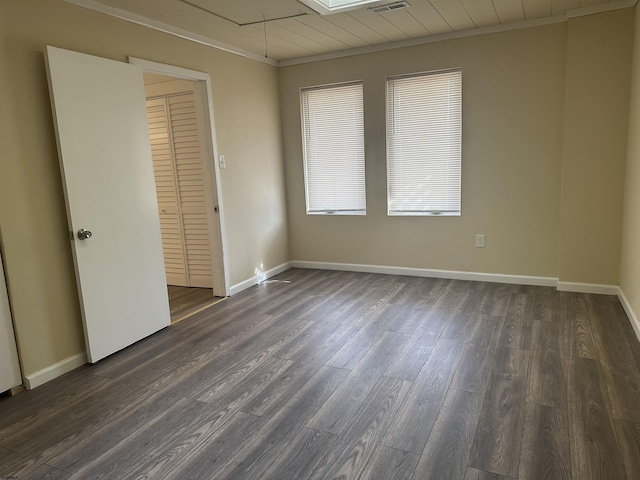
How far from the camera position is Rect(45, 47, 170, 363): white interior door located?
110 inches

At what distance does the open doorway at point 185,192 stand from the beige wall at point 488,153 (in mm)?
1431

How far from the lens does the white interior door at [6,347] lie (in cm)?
257

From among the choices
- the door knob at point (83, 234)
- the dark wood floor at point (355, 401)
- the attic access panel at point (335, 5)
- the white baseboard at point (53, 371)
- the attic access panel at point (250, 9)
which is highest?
the attic access panel at point (335, 5)

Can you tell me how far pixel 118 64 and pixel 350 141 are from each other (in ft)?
8.60

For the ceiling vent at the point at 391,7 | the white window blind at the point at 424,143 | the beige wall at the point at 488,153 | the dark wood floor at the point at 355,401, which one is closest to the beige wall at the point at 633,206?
A: the dark wood floor at the point at 355,401

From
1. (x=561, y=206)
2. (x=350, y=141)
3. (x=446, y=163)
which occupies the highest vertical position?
(x=350, y=141)

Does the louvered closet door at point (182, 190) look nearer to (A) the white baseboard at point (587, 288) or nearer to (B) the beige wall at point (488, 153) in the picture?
(B) the beige wall at point (488, 153)

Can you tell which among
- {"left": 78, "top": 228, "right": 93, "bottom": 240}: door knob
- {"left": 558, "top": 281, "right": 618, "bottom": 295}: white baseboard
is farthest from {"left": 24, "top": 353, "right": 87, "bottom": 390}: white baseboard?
{"left": 558, "top": 281, "right": 618, "bottom": 295}: white baseboard

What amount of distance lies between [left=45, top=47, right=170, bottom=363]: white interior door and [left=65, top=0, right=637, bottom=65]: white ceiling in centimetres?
52

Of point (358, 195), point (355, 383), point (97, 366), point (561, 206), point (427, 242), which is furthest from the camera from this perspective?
point (358, 195)

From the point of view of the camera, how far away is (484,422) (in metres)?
2.16

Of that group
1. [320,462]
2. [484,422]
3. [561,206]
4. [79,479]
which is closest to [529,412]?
[484,422]

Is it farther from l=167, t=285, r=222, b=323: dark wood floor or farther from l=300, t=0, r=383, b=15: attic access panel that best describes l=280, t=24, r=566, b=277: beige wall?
l=167, t=285, r=222, b=323: dark wood floor

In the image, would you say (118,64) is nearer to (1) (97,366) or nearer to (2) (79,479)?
(1) (97,366)
